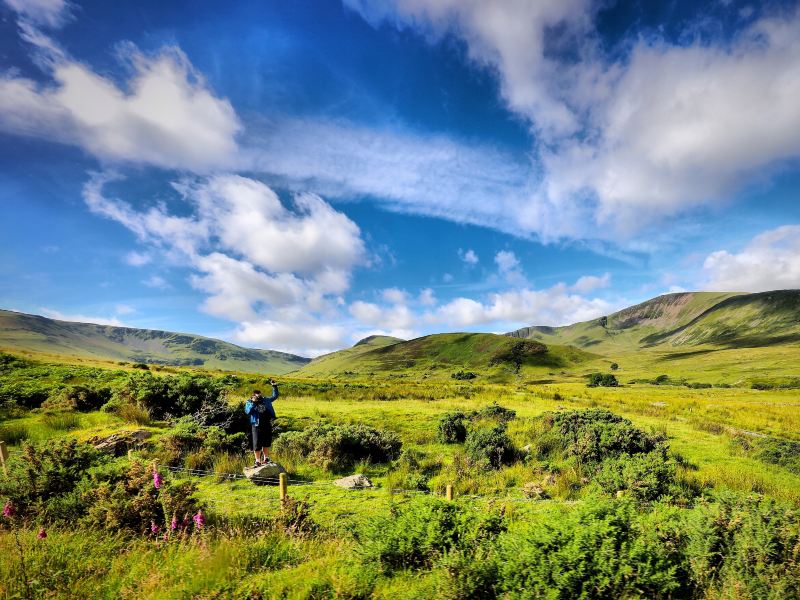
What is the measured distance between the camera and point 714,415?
29.2 meters

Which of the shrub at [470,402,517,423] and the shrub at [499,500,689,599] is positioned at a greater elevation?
the shrub at [499,500,689,599]

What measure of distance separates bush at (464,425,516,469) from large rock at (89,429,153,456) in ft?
40.5

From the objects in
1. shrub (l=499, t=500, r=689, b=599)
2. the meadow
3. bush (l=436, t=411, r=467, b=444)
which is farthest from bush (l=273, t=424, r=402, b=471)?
shrub (l=499, t=500, r=689, b=599)

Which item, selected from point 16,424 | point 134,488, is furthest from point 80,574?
point 16,424

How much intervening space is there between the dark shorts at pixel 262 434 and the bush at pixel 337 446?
3.19ft

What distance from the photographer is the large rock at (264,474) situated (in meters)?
11.3

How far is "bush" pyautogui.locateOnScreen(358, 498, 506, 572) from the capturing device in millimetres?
6262

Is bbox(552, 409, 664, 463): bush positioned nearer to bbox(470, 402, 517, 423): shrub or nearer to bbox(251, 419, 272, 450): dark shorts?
bbox(470, 402, 517, 423): shrub

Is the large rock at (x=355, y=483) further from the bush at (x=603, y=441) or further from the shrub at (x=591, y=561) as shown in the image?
the bush at (x=603, y=441)

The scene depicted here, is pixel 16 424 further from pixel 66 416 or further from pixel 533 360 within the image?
pixel 533 360

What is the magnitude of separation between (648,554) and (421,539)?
10.9ft

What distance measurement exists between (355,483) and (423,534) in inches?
221

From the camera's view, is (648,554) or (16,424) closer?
(648,554)

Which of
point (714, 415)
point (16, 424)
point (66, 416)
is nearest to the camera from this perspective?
point (16, 424)
